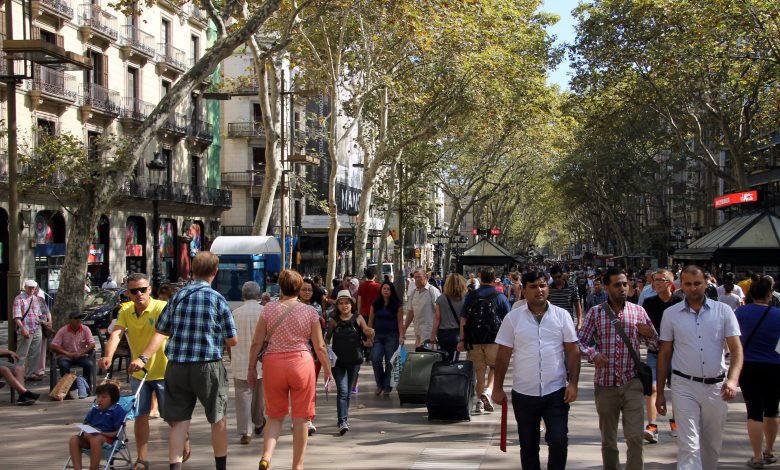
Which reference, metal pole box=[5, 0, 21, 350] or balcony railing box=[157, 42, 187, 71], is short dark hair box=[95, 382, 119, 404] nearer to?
metal pole box=[5, 0, 21, 350]

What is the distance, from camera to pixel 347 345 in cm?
983

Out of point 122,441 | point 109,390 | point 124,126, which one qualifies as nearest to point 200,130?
point 124,126

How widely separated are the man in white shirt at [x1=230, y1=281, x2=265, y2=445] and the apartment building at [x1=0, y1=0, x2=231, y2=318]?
51.2 ft

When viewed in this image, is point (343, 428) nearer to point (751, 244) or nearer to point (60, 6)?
point (751, 244)

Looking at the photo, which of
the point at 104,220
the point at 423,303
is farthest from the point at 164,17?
the point at 423,303

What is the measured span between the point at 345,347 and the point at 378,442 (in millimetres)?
1279

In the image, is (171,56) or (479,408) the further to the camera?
(171,56)

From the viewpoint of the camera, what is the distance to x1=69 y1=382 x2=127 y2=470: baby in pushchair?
6.86 m

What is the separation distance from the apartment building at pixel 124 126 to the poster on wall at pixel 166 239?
54 mm

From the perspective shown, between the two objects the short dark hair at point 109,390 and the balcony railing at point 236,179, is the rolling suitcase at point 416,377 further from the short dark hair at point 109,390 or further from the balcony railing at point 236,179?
the balcony railing at point 236,179

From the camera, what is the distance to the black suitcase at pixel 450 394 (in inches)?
390

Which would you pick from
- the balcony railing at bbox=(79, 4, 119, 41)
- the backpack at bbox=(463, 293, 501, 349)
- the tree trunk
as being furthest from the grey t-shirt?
the balcony railing at bbox=(79, 4, 119, 41)

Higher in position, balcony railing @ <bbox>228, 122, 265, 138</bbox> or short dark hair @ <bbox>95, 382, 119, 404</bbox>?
balcony railing @ <bbox>228, 122, 265, 138</bbox>

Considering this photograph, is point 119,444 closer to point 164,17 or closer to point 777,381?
point 777,381
